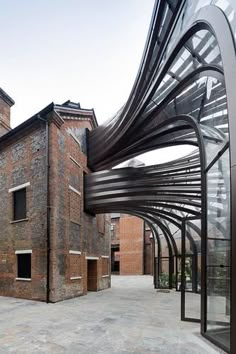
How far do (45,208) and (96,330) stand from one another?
6.50 metres

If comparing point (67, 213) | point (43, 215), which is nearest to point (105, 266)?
point (67, 213)

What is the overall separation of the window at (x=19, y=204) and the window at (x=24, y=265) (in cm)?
172

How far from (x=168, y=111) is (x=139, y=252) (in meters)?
31.3

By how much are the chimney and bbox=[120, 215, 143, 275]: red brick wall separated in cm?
2212

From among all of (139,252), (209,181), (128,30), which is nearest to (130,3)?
(128,30)

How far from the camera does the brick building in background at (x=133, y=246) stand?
39844 millimetres

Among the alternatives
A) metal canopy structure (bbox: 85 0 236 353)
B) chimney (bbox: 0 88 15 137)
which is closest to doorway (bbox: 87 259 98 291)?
metal canopy structure (bbox: 85 0 236 353)

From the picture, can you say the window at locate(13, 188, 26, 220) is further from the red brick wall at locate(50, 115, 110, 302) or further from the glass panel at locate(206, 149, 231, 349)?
the glass panel at locate(206, 149, 231, 349)

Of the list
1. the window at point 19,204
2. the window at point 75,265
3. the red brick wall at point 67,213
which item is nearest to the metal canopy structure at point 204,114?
the red brick wall at point 67,213

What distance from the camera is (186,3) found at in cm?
575

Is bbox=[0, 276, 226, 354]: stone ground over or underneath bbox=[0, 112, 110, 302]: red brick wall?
underneath

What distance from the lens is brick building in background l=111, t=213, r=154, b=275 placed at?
3984cm

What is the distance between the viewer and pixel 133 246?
40.3m

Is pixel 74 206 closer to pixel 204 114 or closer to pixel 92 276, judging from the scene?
pixel 92 276
